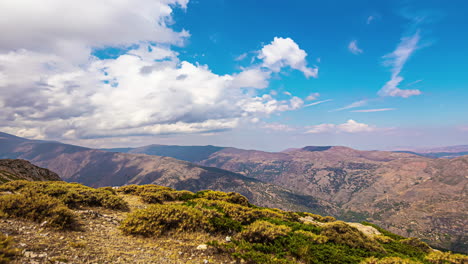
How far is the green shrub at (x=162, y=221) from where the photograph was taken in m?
13.2

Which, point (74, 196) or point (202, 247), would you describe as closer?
point (202, 247)

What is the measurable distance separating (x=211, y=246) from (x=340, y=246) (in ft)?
30.6

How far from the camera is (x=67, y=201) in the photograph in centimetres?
1609

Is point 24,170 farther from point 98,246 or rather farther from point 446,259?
point 446,259

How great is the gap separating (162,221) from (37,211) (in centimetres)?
696

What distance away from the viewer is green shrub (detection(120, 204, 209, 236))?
13.2 m

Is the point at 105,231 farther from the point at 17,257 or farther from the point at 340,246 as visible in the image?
the point at 340,246

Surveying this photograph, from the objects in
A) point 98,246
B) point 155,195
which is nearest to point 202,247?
point 98,246

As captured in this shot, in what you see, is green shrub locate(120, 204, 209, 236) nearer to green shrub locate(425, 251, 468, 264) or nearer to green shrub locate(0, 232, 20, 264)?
green shrub locate(0, 232, 20, 264)

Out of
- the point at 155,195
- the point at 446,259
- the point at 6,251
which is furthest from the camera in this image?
the point at 155,195

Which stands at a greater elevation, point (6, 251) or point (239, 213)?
point (6, 251)

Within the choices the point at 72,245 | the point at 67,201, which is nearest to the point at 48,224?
the point at 72,245

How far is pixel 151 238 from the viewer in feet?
42.2

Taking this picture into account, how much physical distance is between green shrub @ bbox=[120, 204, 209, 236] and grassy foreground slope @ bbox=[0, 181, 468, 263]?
6cm
